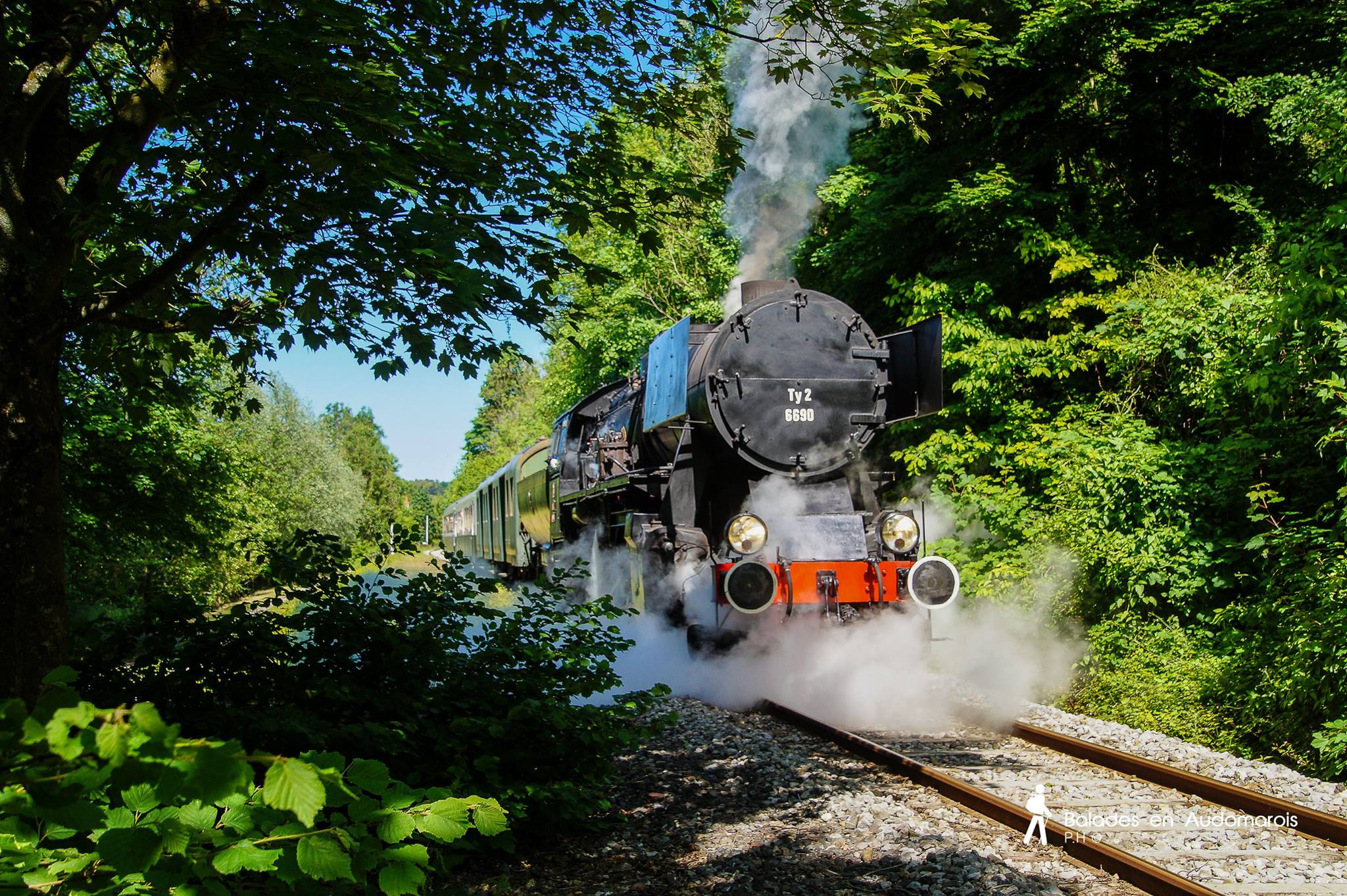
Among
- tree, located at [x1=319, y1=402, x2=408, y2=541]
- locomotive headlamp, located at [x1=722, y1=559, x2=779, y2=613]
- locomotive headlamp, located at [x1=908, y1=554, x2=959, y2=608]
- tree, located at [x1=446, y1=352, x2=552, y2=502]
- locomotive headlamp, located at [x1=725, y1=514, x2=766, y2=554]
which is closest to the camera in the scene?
locomotive headlamp, located at [x1=722, y1=559, x2=779, y2=613]

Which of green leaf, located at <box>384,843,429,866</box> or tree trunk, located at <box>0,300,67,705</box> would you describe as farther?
tree trunk, located at <box>0,300,67,705</box>

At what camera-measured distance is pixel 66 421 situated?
375 inches

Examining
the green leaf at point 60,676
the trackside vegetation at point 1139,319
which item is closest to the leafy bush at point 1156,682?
the trackside vegetation at point 1139,319

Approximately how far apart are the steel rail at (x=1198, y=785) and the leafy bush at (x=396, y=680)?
2955 millimetres

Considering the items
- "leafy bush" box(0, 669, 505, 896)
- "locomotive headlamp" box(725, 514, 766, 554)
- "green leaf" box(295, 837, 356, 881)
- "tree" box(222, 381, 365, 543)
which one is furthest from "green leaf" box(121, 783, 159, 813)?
"tree" box(222, 381, 365, 543)

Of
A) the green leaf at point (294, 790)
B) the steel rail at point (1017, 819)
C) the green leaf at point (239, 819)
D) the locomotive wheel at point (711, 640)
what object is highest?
the green leaf at point (294, 790)

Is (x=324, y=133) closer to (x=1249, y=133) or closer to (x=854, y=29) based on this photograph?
(x=854, y=29)

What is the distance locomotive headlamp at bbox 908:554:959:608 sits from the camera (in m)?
7.51

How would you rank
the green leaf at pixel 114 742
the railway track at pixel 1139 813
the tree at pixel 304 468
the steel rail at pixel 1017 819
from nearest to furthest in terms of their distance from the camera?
the green leaf at pixel 114 742
the steel rail at pixel 1017 819
the railway track at pixel 1139 813
the tree at pixel 304 468

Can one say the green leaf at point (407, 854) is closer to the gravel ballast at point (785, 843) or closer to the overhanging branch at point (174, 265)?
the gravel ballast at point (785, 843)

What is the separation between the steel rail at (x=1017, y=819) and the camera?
3877 millimetres

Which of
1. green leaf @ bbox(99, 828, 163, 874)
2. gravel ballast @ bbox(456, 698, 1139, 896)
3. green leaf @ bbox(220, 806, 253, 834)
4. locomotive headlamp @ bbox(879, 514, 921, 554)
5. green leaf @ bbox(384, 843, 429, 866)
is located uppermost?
locomotive headlamp @ bbox(879, 514, 921, 554)

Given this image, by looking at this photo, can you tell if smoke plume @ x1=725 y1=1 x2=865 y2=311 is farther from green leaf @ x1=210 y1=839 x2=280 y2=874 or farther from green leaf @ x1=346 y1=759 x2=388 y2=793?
green leaf @ x1=210 y1=839 x2=280 y2=874

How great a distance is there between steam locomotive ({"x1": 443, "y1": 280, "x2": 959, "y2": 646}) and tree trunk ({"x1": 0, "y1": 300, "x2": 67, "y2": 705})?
4.72 metres
